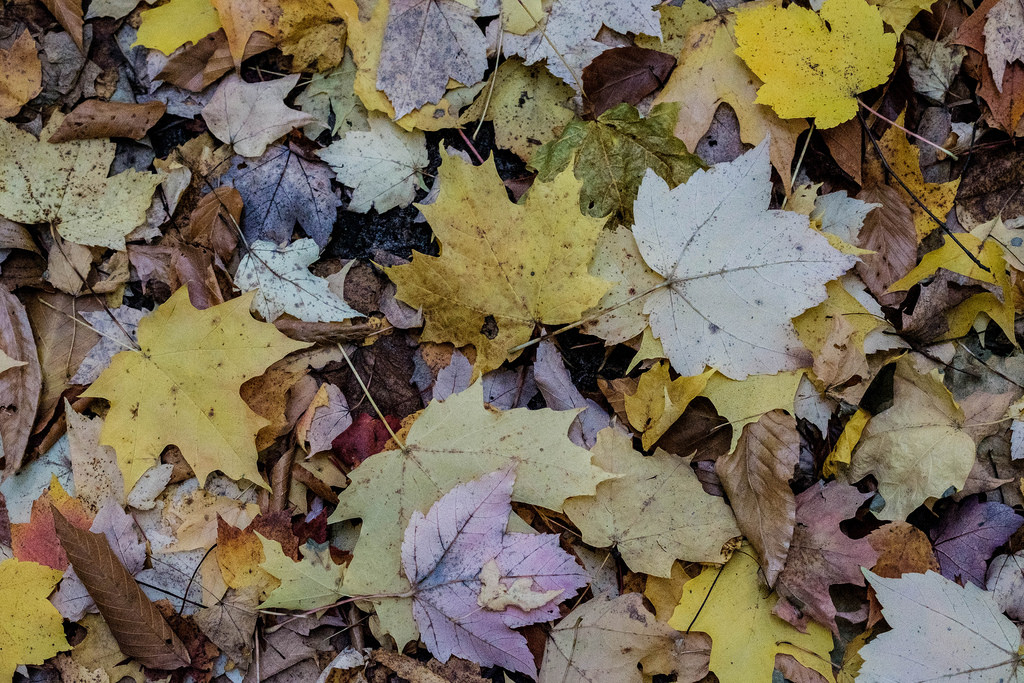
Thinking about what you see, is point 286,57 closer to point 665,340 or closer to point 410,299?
point 410,299

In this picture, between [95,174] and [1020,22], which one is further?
[95,174]

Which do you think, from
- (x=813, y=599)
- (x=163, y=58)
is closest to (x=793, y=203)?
(x=813, y=599)

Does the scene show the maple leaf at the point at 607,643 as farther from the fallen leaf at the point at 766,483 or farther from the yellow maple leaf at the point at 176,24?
the yellow maple leaf at the point at 176,24

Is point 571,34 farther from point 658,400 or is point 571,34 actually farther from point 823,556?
point 823,556

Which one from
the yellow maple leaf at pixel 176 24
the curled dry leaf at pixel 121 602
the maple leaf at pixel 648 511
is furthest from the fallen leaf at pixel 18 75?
the maple leaf at pixel 648 511

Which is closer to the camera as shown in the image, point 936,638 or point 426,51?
point 936,638

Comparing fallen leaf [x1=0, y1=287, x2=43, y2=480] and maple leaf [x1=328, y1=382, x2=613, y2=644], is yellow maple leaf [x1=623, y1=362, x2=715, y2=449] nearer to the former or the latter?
maple leaf [x1=328, y1=382, x2=613, y2=644]

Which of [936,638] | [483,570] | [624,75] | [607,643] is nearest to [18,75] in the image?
[624,75]

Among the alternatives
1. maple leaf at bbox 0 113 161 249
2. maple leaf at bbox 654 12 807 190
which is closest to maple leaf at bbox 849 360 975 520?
maple leaf at bbox 654 12 807 190
